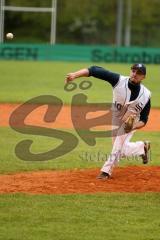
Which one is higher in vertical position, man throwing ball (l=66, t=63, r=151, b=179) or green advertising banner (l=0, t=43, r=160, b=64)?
man throwing ball (l=66, t=63, r=151, b=179)

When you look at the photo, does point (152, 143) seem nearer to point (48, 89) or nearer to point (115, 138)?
point (115, 138)

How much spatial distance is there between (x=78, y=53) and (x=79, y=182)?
2911cm

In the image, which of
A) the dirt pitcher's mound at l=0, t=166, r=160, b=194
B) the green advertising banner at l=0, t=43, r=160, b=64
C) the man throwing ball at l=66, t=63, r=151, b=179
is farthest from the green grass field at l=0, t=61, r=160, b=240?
Answer: the green advertising banner at l=0, t=43, r=160, b=64

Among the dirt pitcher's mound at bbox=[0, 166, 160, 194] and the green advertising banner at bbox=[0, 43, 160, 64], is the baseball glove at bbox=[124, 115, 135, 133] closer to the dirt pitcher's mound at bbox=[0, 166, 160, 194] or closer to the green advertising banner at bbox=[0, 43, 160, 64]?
the dirt pitcher's mound at bbox=[0, 166, 160, 194]

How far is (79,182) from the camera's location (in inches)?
408

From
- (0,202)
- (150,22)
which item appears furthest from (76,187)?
(150,22)

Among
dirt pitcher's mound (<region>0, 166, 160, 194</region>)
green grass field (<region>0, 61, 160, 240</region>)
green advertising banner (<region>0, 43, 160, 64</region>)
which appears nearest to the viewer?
green grass field (<region>0, 61, 160, 240</region>)

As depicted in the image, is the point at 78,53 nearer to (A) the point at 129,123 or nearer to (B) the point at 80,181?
(B) the point at 80,181

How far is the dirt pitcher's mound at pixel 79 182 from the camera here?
9.89m

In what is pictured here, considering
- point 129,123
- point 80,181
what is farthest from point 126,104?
point 80,181

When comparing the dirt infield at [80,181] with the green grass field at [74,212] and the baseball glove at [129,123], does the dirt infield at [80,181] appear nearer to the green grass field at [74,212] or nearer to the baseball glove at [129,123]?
the green grass field at [74,212]

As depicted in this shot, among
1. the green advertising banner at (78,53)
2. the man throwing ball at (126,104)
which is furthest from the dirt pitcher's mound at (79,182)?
the green advertising banner at (78,53)

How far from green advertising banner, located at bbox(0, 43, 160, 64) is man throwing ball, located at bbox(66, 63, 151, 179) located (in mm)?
27960

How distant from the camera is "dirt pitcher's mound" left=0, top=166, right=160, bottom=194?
9891mm
